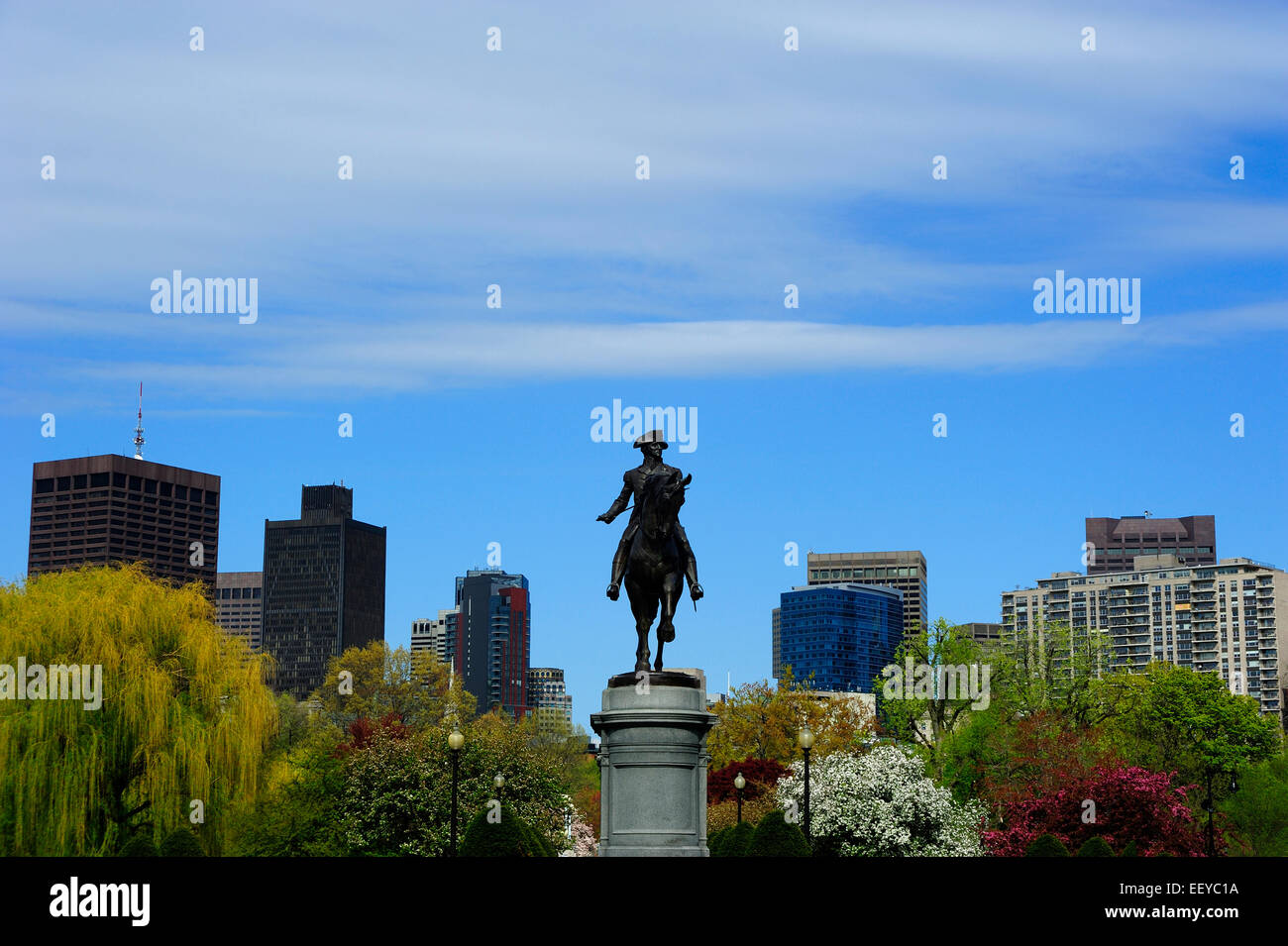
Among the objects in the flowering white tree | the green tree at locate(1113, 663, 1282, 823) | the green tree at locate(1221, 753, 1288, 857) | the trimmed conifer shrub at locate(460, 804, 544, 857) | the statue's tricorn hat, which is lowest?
the flowering white tree

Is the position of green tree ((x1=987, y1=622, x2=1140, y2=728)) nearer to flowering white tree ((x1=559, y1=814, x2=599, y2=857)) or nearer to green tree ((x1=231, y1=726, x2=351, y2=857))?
flowering white tree ((x1=559, y1=814, x2=599, y2=857))

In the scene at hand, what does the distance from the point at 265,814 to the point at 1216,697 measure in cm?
6056

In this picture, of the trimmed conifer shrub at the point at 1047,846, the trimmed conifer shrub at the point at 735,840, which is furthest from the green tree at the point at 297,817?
the trimmed conifer shrub at the point at 1047,846

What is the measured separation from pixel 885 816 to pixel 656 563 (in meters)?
25.3

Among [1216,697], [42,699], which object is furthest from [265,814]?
[1216,697]

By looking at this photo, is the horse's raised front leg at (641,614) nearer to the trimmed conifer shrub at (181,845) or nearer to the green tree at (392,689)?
the trimmed conifer shrub at (181,845)

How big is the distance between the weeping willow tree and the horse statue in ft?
67.3

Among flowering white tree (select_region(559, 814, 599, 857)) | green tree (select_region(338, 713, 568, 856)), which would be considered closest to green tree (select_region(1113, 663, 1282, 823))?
flowering white tree (select_region(559, 814, 599, 857))

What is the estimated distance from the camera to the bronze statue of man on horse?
24.1m

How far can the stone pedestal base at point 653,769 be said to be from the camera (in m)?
23.3

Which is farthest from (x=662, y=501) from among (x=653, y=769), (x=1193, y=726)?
(x=1193, y=726)
